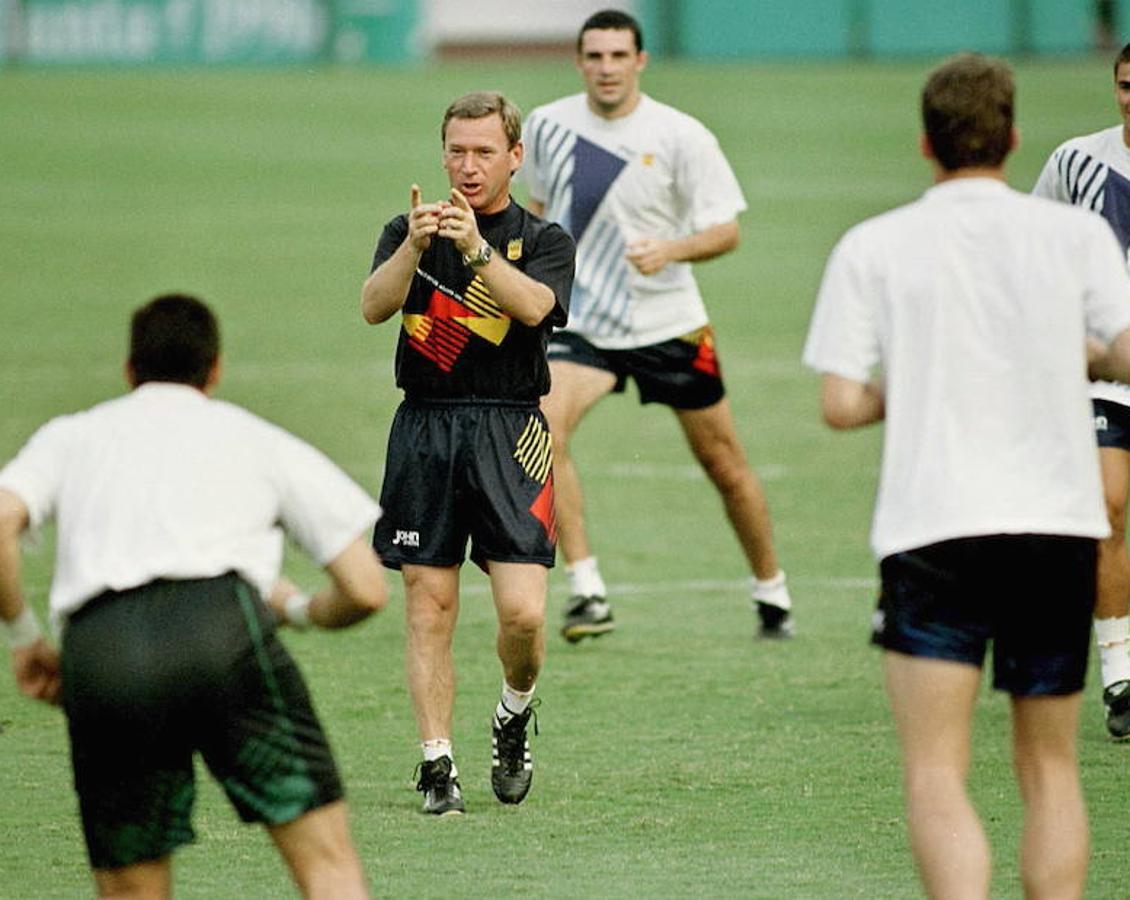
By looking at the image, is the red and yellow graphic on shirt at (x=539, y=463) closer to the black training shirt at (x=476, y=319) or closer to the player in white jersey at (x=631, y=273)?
the black training shirt at (x=476, y=319)

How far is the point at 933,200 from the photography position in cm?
568

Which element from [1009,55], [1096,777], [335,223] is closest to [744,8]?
[1009,55]

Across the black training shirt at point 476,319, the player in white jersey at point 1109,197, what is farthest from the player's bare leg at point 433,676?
the player in white jersey at point 1109,197

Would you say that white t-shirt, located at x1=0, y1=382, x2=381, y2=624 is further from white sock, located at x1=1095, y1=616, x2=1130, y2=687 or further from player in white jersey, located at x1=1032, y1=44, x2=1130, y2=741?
white sock, located at x1=1095, y1=616, x2=1130, y2=687

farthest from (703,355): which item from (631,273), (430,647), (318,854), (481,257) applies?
(318,854)

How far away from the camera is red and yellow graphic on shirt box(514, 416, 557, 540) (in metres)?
7.83

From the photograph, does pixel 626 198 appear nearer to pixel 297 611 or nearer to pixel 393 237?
pixel 393 237

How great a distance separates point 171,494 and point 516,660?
280cm

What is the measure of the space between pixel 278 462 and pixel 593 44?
19.6 ft

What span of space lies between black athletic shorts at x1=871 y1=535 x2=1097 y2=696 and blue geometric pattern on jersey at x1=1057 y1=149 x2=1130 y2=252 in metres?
3.07

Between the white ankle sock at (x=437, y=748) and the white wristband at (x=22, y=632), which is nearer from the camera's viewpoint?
the white wristband at (x=22, y=632)

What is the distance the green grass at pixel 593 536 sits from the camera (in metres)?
7.39

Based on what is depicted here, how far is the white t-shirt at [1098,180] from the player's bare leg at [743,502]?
246 centimetres

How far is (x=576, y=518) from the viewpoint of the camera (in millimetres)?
10883
